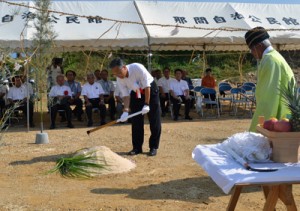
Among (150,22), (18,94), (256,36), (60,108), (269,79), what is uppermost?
(150,22)

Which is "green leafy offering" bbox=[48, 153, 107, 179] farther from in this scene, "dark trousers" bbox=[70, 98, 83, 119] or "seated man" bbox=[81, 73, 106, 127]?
"dark trousers" bbox=[70, 98, 83, 119]

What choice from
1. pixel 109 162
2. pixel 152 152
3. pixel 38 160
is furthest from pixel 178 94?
pixel 109 162

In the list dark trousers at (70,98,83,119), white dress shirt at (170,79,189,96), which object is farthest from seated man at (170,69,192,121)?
dark trousers at (70,98,83,119)

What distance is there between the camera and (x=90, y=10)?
1143cm

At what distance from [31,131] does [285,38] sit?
6.50 metres

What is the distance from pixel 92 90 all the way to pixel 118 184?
552cm

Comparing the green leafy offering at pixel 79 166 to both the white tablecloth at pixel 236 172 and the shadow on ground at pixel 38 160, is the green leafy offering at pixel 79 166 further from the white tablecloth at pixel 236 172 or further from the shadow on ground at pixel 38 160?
the white tablecloth at pixel 236 172

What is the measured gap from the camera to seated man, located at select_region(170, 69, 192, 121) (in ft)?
36.5

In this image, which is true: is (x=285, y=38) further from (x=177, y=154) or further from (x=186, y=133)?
(x=177, y=154)

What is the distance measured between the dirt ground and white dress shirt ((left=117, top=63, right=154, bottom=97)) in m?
1.05

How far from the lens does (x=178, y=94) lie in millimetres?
11273

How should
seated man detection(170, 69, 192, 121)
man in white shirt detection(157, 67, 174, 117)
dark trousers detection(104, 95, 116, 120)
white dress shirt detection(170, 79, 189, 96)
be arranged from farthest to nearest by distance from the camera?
man in white shirt detection(157, 67, 174, 117)
white dress shirt detection(170, 79, 189, 96)
seated man detection(170, 69, 192, 121)
dark trousers detection(104, 95, 116, 120)

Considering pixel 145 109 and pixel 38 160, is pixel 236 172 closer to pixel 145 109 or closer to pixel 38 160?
pixel 145 109

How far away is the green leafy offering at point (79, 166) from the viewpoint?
18.4 ft
